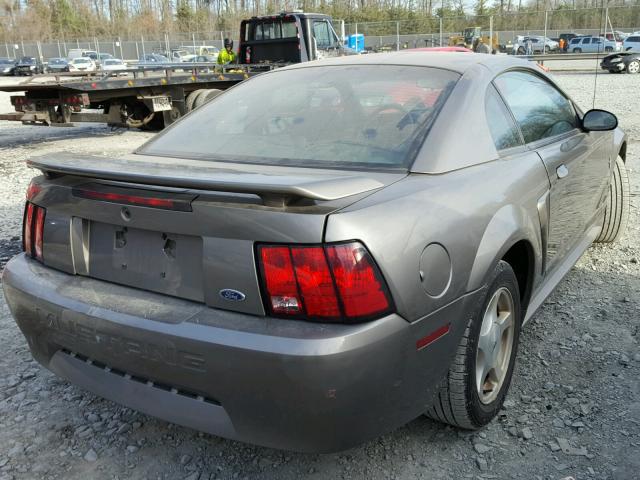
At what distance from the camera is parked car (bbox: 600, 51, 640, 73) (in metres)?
25.8

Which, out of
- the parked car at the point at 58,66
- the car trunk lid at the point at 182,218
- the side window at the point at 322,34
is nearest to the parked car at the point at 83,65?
the parked car at the point at 58,66

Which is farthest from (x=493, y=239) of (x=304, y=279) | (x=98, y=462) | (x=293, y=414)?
(x=98, y=462)

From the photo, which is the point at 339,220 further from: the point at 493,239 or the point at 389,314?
the point at 493,239

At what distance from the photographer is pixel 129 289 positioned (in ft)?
7.04

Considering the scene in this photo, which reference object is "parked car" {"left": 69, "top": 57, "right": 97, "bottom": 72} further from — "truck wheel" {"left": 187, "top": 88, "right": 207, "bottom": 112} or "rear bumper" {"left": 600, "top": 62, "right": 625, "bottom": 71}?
"truck wheel" {"left": 187, "top": 88, "right": 207, "bottom": 112}

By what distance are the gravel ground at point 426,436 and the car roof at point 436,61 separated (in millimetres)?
1530

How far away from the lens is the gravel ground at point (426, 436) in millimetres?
2314

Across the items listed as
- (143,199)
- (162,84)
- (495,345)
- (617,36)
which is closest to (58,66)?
(162,84)

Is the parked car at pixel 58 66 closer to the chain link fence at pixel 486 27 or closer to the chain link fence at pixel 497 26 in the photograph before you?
the chain link fence at pixel 497 26

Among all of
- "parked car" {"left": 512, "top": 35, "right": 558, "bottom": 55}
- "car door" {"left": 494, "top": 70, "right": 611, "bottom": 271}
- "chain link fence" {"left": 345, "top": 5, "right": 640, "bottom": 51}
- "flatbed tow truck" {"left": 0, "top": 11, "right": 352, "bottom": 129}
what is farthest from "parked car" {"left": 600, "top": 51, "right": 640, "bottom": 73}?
"car door" {"left": 494, "top": 70, "right": 611, "bottom": 271}

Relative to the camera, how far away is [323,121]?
104 inches

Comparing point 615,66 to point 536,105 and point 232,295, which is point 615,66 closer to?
point 536,105

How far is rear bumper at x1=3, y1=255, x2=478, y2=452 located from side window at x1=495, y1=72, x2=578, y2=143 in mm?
1261

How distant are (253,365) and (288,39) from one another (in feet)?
40.8
